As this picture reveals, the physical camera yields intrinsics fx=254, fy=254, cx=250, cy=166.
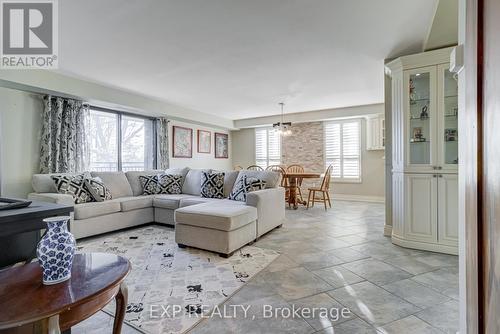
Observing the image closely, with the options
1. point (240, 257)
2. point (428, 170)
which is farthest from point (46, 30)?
point (428, 170)

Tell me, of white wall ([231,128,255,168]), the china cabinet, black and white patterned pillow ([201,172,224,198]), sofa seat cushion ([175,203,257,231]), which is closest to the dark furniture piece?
sofa seat cushion ([175,203,257,231])

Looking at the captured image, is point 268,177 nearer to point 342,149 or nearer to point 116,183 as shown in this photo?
point 116,183

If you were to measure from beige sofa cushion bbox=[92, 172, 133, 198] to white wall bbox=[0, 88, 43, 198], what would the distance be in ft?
2.84

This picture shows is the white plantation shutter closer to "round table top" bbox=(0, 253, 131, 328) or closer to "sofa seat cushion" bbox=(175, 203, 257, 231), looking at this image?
"sofa seat cushion" bbox=(175, 203, 257, 231)

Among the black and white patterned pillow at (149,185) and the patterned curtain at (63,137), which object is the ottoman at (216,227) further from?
the patterned curtain at (63,137)

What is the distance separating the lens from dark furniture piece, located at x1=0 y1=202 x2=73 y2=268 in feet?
4.34

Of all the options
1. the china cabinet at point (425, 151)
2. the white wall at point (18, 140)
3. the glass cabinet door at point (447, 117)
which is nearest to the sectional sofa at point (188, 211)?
the white wall at point (18, 140)

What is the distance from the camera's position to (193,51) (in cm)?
305

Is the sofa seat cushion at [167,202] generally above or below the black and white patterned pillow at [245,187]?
below

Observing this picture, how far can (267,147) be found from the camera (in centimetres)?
792

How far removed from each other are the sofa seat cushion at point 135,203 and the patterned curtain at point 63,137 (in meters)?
1.10

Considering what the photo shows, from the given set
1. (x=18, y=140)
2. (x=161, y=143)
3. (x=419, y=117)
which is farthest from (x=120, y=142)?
(x=419, y=117)

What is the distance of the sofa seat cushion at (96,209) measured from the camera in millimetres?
3189

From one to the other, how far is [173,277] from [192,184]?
2359 mm
